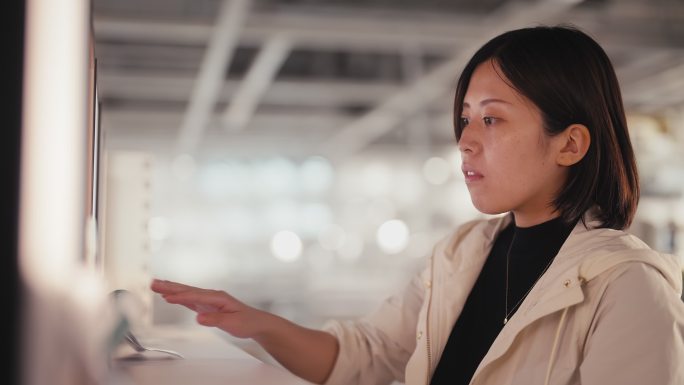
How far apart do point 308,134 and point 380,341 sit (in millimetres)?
10869

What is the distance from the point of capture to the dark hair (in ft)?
4.73

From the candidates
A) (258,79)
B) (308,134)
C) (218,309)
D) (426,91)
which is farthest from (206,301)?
(308,134)

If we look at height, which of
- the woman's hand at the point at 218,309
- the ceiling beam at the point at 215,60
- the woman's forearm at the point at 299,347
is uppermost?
the ceiling beam at the point at 215,60

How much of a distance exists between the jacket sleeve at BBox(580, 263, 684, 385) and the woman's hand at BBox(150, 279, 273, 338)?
0.70m

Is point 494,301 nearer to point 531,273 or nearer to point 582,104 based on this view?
point 531,273

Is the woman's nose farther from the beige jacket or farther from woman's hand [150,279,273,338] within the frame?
woman's hand [150,279,273,338]

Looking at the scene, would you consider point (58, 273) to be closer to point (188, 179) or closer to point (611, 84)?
point (611, 84)

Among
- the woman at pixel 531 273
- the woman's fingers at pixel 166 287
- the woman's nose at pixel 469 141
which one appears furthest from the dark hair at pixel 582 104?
the woman's fingers at pixel 166 287

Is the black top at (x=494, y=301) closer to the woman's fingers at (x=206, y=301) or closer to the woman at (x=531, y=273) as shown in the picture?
the woman at (x=531, y=273)

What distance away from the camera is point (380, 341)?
5.83 feet

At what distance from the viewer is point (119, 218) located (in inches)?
101

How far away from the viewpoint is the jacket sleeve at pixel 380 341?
1748 millimetres

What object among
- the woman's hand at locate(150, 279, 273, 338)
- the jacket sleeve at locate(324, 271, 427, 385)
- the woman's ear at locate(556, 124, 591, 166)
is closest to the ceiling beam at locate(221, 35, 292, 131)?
the jacket sleeve at locate(324, 271, 427, 385)

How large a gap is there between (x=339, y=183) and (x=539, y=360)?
11868 mm
